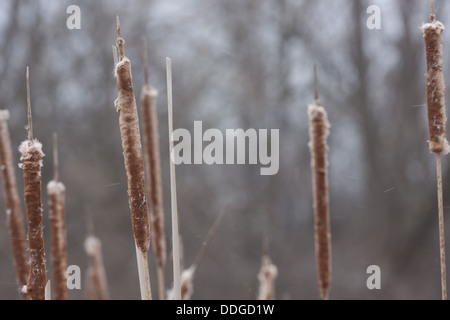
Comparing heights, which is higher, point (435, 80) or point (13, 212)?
point (435, 80)

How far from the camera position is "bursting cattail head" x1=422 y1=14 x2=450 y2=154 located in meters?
0.58

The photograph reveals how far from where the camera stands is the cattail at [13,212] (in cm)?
58

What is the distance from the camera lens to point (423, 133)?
189cm

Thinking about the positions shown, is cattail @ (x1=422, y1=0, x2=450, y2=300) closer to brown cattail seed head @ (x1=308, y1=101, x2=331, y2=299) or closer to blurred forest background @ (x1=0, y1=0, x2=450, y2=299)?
brown cattail seed head @ (x1=308, y1=101, x2=331, y2=299)

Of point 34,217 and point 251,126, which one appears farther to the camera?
point 251,126

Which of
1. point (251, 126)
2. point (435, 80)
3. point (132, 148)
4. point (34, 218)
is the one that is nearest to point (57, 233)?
point (34, 218)

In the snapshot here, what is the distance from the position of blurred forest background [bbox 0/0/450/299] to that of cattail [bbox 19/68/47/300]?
4.39 ft

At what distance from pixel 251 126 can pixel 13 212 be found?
4.36 feet

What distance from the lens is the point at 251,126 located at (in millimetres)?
1847
